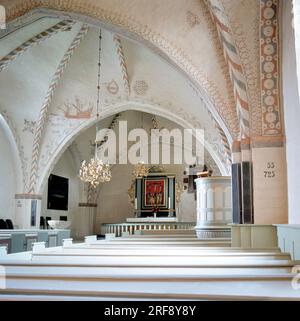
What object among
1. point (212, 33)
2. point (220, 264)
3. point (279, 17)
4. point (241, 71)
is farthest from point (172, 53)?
point (220, 264)

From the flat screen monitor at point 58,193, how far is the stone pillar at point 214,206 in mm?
9369

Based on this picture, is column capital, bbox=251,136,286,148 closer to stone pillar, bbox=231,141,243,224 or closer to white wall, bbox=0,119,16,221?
stone pillar, bbox=231,141,243,224

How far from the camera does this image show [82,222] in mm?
18656

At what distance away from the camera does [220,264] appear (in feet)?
10.3

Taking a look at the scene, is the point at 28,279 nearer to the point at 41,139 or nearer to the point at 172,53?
the point at 172,53

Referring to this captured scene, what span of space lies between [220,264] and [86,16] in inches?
254

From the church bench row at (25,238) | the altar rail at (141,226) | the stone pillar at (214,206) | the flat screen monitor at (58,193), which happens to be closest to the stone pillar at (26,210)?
the flat screen monitor at (58,193)

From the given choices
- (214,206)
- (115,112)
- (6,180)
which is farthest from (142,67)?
(6,180)

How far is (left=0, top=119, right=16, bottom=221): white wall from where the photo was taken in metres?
13.9

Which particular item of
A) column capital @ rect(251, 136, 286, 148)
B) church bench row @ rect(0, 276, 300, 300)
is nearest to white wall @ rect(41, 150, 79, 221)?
column capital @ rect(251, 136, 286, 148)

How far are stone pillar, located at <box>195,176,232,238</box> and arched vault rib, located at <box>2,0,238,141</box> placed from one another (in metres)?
1.02

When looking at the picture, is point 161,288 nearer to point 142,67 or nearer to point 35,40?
point 35,40

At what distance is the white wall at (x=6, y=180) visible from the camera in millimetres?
13867

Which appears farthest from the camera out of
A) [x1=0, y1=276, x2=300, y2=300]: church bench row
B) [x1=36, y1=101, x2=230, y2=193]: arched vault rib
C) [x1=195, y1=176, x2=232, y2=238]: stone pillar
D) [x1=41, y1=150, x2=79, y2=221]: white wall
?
[x1=41, y1=150, x2=79, y2=221]: white wall
